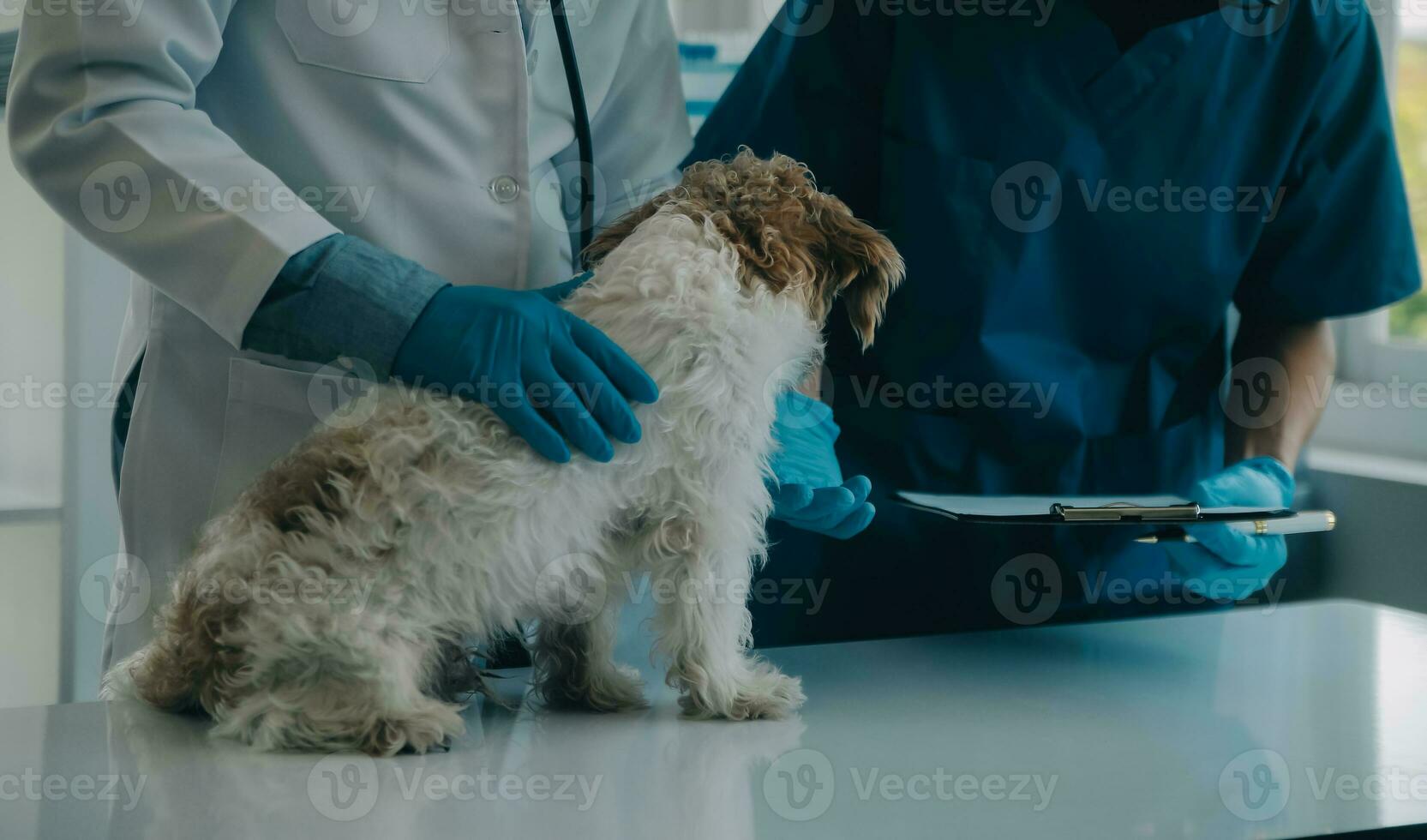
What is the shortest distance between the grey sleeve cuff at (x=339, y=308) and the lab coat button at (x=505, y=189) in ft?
0.74

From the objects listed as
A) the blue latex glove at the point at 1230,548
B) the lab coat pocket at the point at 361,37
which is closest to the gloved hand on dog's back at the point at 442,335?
the lab coat pocket at the point at 361,37

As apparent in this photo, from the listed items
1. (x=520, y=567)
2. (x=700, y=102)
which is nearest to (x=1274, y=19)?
(x=700, y=102)

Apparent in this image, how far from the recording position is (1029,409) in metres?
1.47

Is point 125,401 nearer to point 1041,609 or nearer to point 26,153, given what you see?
point 26,153

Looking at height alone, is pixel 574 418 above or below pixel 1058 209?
below

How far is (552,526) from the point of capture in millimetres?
851

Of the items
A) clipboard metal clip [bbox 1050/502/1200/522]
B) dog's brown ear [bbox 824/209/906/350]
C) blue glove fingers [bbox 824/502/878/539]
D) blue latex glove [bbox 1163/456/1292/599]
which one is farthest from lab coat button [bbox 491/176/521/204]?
blue latex glove [bbox 1163/456/1292/599]

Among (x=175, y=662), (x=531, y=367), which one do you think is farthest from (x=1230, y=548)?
(x=175, y=662)

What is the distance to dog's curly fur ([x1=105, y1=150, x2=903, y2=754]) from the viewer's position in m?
0.80

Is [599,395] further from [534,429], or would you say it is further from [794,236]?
[794,236]

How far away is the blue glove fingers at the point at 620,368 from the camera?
873mm

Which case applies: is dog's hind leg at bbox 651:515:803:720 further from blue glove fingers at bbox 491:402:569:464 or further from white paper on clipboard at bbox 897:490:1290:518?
white paper on clipboard at bbox 897:490:1290:518

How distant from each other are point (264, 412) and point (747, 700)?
1.79ft

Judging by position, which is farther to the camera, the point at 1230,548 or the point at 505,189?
the point at 1230,548
